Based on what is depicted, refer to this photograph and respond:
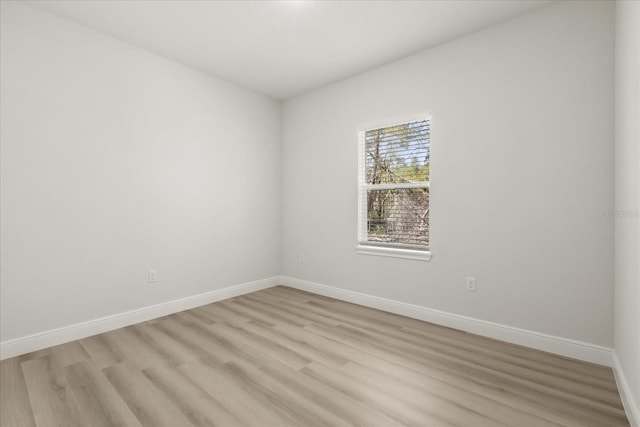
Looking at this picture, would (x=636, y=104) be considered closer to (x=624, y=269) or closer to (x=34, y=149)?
(x=624, y=269)

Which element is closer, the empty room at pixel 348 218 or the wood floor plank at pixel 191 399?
the wood floor plank at pixel 191 399

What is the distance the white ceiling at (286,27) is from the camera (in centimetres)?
242

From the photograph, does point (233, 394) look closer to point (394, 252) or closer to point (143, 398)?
point (143, 398)

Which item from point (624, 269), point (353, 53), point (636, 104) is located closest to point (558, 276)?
point (624, 269)

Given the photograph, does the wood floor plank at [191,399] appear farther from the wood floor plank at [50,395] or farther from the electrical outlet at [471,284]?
the electrical outlet at [471,284]

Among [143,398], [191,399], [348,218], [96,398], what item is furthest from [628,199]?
[96,398]

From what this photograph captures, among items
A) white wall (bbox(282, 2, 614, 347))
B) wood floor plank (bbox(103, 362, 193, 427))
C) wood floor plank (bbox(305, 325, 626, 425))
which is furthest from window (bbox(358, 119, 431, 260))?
wood floor plank (bbox(103, 362, 193, 427))

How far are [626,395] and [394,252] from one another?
76.3 inches

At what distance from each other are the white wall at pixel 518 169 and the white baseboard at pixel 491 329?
0.18 feet

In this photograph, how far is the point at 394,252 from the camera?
3305 millimetres

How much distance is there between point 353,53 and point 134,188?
8.60 feet

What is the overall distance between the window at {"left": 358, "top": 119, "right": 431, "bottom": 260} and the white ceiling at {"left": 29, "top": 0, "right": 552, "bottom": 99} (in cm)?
86

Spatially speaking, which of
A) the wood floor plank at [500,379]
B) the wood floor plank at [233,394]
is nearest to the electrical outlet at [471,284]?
the wood floor plank at [500,379]

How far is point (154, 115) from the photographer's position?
3146 millimetres
